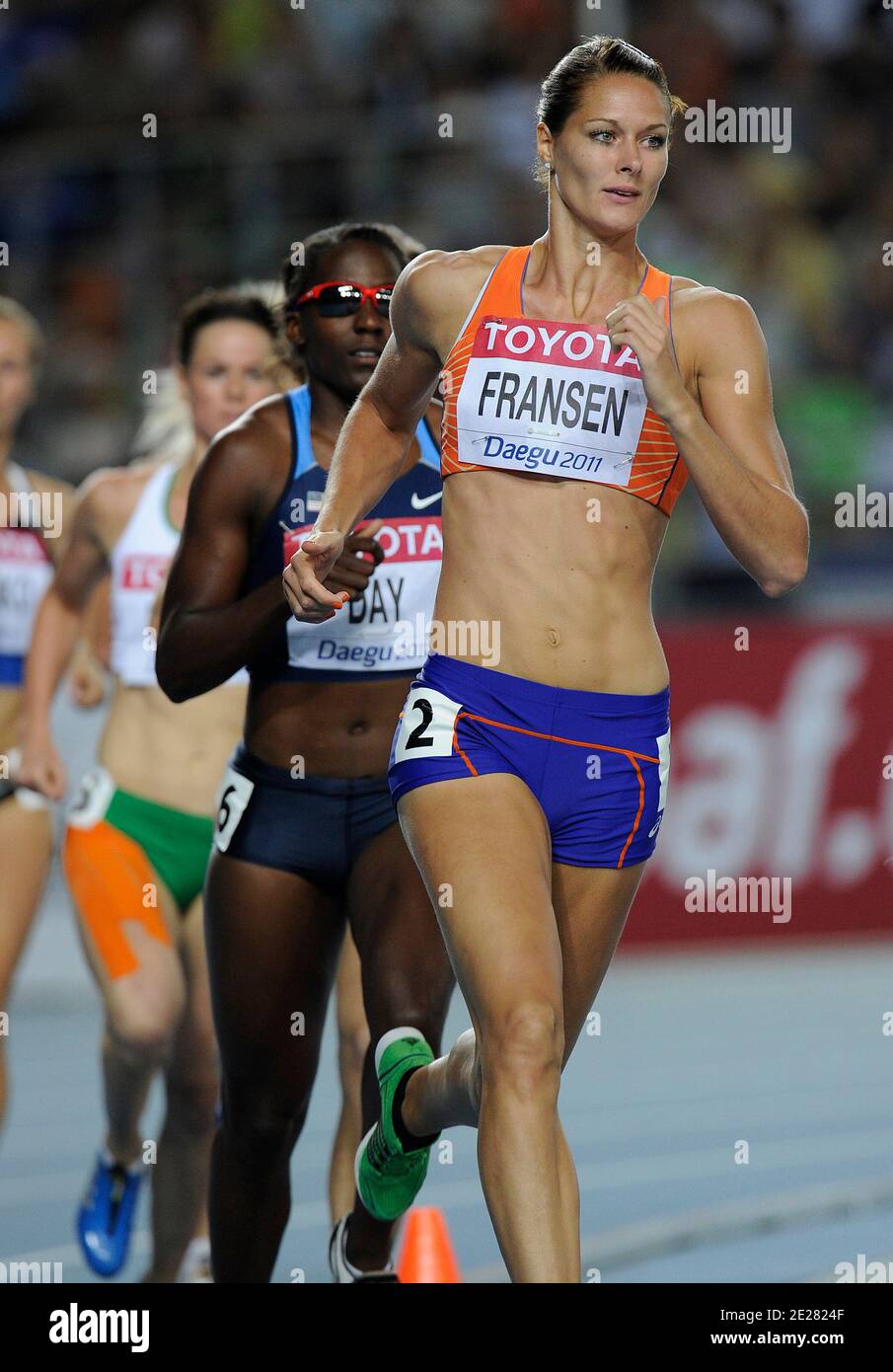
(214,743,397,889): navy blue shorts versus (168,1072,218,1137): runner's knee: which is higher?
(214,743,397,889): navy blue shorts

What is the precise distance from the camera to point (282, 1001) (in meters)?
4.76

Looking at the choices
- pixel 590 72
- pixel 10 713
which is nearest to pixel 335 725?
pixel 590 72

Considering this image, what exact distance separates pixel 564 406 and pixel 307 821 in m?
1.34

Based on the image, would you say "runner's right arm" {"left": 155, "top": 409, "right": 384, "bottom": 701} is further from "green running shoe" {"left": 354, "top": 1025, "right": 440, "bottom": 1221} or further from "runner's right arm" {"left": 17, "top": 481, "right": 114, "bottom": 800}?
"runner's right arm" {"left": 17, "top": 481, "right": 114, "bottom": 800}

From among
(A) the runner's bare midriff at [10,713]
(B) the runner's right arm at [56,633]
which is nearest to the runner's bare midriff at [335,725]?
(B) the runner's right arm at [56,633]

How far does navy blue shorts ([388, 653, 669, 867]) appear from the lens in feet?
13.0

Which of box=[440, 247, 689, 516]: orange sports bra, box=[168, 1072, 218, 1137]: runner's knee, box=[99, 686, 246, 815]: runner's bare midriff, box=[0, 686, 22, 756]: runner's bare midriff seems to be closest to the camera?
box=[440, 247, 689, 516]: orange sports bra

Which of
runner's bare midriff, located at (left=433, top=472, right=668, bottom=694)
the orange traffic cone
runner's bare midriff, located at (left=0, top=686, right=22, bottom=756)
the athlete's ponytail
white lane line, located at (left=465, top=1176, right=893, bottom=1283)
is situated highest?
the athlete's ponytail

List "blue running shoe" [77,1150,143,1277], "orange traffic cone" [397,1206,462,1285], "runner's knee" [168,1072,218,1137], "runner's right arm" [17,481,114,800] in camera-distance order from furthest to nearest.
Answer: "runner's right arm" [17,481,114,800] → "blue running shoe" [77,1150,143,1277] → "runner's knee" [168,1072,218,1137] → "orange traffic cone" [397,1206,462,1285]

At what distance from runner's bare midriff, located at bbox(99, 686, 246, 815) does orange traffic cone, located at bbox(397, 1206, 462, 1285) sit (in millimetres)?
1431

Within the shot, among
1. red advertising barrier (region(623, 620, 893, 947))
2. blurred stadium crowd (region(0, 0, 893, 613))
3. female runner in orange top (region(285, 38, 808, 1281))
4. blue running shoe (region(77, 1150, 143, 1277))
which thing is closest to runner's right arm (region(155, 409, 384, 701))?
female runner in orange top (region(285, 38, 808, 1281))

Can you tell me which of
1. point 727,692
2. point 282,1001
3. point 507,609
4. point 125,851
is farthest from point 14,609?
point 727,692

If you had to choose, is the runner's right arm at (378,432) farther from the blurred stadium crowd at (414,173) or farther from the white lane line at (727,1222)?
the blurred stadium crowd at (414,173)
